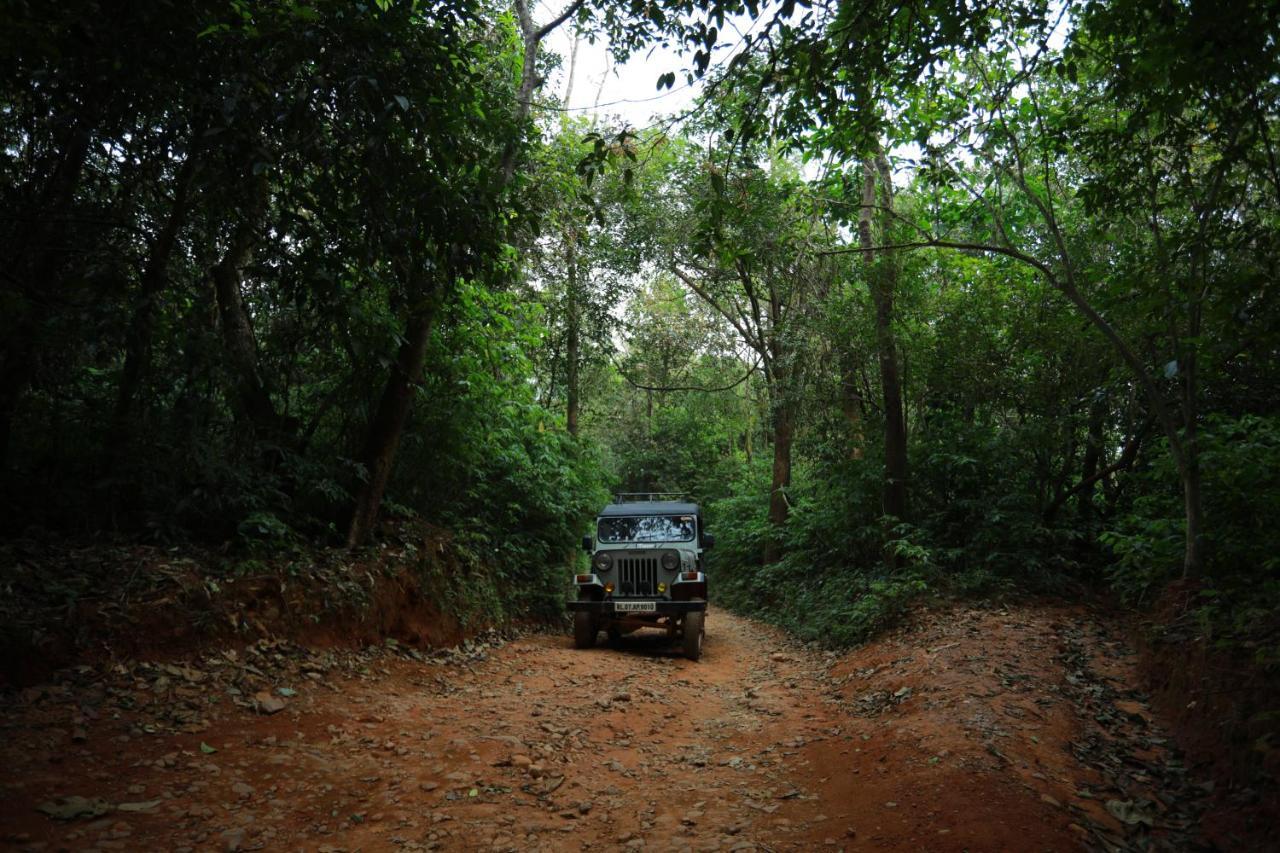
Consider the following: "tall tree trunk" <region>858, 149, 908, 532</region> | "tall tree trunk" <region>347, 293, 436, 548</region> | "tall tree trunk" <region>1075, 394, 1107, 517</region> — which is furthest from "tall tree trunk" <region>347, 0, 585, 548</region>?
"tall tree trunk" <region>1075, 394, 1107, 517</region>

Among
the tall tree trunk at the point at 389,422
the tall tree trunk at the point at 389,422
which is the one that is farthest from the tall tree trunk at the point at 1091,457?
the tall tree trunk at the point at 389,422

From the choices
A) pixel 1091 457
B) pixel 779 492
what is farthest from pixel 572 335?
pixel 1091 457

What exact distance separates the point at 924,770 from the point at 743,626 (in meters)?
10.3

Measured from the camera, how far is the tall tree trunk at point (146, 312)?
5.55 m

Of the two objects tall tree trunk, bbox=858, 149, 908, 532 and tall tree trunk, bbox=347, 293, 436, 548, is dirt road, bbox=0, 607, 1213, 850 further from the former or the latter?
tall tree trunk, bbox=858, 149, 908, 532

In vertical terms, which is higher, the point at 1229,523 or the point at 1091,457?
the point at 1091,457

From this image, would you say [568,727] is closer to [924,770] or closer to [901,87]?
[924,770]

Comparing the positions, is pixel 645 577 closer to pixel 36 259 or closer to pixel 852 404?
pixel 852 404

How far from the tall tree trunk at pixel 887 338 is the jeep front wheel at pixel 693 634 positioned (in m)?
3.66

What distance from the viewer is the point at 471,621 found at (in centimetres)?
970

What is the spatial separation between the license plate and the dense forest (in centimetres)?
183

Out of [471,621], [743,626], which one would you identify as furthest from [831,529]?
[471,621]

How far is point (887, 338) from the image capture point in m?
11.4

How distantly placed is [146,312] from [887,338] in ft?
32.0
